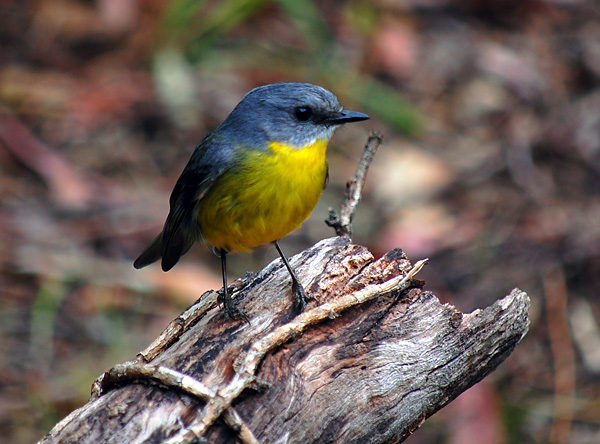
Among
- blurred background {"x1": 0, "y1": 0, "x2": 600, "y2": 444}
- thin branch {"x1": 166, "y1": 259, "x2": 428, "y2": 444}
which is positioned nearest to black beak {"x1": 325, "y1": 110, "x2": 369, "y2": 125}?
thin branch {"x1": 166, "y1": 259, "x2": 428, "y2": 444}

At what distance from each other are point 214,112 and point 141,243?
5.42 feet

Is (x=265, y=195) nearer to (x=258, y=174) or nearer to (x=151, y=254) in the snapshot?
(x=258, y=174)

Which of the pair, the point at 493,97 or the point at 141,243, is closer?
the point at 141,243

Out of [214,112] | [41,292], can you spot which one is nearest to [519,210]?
[214,112]

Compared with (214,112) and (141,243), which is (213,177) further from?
(214,112)

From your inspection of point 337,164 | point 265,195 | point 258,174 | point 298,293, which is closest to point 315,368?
point 298,293

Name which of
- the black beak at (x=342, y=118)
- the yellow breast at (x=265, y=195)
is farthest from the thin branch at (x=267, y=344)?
the black beak at (x=342, y=118)

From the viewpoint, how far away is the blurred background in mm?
5395

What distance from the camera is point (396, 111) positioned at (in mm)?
6973

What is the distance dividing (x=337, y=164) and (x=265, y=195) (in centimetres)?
356

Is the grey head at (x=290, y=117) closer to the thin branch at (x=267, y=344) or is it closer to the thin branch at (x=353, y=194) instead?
the thin branch at (x=353, y=194)

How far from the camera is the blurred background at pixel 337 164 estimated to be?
17.7 feet

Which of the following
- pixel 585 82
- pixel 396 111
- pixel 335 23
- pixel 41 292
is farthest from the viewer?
pixel 335 23

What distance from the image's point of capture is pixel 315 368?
2662 mm
